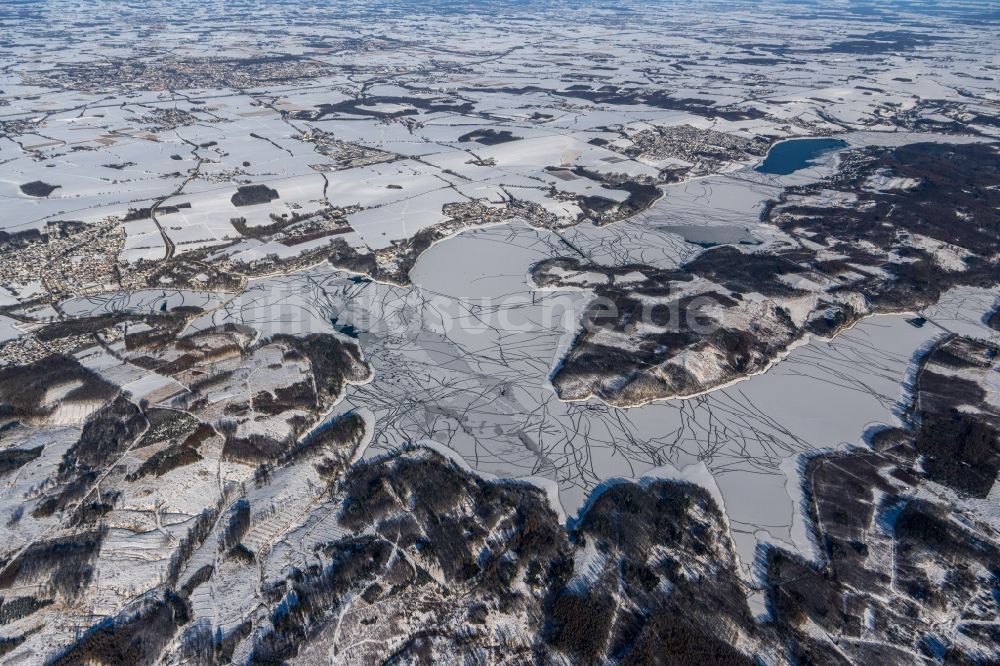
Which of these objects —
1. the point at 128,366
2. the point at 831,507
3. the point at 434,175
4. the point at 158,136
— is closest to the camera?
the point at 831,507

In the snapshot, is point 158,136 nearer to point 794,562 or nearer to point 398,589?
point 398,589

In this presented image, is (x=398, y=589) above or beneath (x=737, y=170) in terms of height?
beneath

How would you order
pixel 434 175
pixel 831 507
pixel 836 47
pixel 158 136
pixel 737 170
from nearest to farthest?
1. pixel 831 507
2. pixel 434 175
3. pixel 737 170
4. pixel 158 136
5. pixel 836 47

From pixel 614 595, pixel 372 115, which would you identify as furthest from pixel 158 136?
pixel 614 595

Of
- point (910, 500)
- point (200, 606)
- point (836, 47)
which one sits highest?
point (836, 47)

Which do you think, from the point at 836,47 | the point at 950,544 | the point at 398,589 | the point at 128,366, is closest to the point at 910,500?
the point at 950,544

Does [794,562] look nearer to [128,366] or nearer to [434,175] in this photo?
[128,366]

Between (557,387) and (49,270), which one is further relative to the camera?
(49,270)
